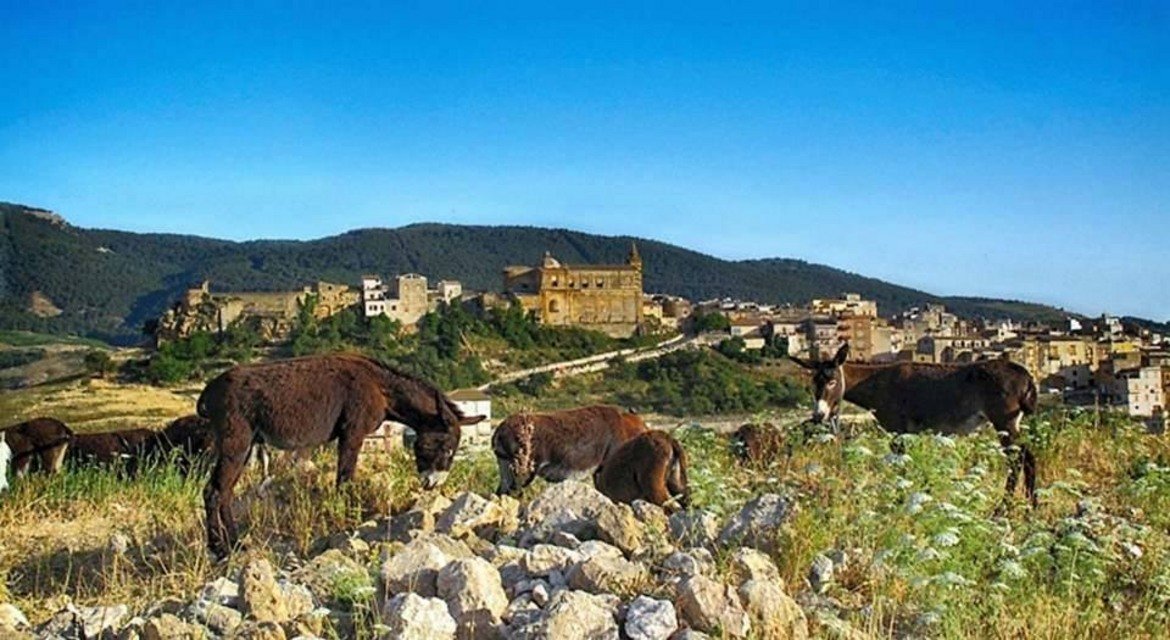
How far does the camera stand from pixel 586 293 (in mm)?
115188

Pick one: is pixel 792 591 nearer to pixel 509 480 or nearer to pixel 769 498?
pixel 769 498

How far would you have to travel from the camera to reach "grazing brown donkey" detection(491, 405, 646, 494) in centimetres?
968

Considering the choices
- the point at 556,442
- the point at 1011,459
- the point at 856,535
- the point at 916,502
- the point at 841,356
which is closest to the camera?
the point at 916,502

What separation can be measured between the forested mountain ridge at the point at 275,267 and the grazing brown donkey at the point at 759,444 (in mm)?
115732

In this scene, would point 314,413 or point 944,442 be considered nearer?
point 944,442

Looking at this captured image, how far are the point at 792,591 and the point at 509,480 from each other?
165 inches

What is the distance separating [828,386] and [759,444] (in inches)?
38.9

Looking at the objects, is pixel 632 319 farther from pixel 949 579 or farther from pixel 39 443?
pixel 949 579

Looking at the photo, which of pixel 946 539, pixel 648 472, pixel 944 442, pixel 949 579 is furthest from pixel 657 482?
pixel 949 579

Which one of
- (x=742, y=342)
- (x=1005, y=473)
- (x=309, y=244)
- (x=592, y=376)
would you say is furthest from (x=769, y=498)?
(x=309, y=244)

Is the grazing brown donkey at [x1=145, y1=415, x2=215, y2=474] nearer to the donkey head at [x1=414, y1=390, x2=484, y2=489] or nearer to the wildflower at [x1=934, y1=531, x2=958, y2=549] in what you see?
the donkey head at [x1=414, y1=390, x2=484, y2=489]

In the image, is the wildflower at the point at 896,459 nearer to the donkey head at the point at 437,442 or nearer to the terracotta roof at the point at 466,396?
the donkey head at the point at 437,442

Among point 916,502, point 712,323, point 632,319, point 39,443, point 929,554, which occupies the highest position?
point 916,502

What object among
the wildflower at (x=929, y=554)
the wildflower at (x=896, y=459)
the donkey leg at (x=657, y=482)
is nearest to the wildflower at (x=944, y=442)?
the wildflower at (x=896, y=459)
